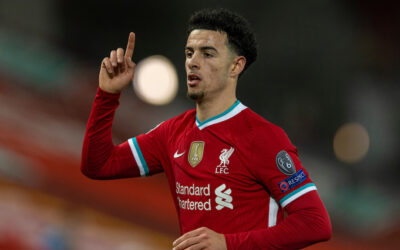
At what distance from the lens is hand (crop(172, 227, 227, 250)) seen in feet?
6.49

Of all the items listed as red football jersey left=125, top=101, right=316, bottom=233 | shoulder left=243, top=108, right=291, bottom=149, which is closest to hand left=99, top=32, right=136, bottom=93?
red football jersey left=125, top=101, right=316, bottom=233

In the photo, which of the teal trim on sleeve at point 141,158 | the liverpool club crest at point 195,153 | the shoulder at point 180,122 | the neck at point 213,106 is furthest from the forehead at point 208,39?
the teal trim on sleeve at point 141,158

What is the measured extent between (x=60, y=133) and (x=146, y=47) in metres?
2.84

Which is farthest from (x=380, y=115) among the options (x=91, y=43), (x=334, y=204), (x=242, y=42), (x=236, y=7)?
(x=242, y=42)

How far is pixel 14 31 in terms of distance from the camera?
6.79 meters

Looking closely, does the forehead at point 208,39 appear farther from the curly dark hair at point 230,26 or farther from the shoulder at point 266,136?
the shoulder at point 266,136

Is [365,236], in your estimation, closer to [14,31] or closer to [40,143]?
[40,143]

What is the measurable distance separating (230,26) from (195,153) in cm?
63

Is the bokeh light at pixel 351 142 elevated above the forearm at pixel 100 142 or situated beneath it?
elevated above

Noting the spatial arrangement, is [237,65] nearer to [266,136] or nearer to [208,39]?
[208,39]

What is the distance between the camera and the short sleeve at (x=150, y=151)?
252cm

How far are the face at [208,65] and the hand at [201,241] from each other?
65cm

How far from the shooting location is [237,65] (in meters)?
2.42

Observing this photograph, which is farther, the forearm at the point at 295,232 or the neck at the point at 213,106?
the neck at the point at 213,106
